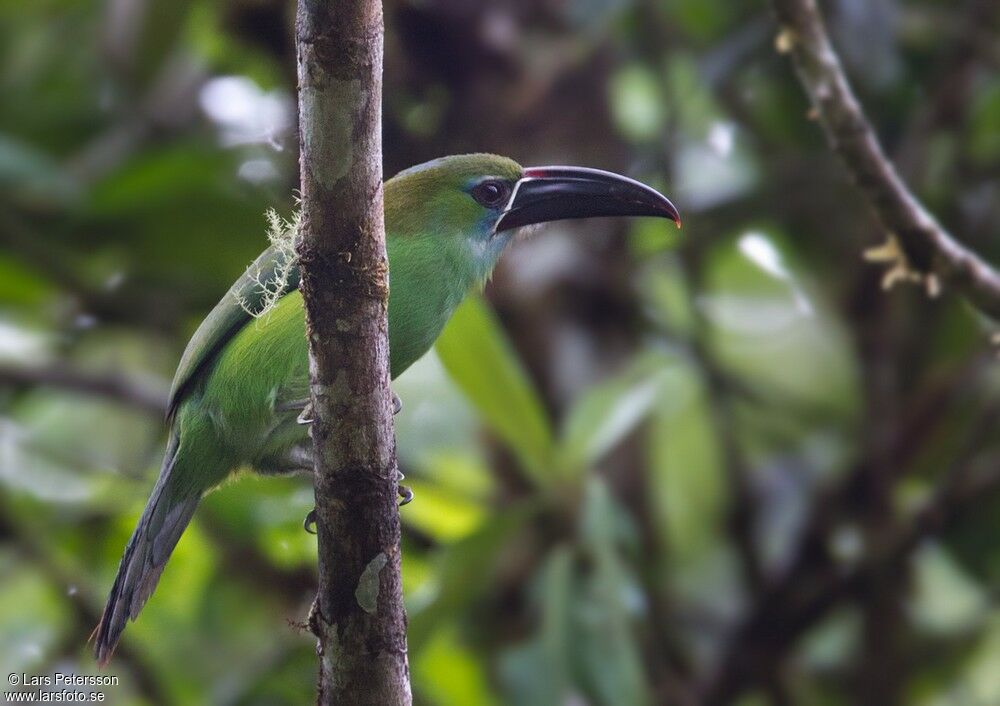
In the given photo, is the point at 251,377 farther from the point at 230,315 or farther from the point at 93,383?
the point at 93,383

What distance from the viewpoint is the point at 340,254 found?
1.52 meters

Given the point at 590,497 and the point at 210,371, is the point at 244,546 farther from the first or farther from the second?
the point at 210,371

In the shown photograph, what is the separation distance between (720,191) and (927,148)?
74 centimetres

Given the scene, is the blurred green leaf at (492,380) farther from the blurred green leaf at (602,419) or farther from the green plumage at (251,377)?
the green plumage at (251,377)

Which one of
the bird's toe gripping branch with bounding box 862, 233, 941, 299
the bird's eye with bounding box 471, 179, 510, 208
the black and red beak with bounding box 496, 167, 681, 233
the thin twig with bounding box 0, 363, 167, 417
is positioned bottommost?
the bird's toe gripping branch with bounding box 862, 233, 941, 299

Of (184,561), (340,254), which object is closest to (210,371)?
(340,254)

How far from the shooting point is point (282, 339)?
86.4 inches

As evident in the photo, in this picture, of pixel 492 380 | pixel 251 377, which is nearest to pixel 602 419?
pixel 492 380

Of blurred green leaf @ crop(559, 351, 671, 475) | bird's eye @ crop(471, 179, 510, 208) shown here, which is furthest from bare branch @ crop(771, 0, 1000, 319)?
blurred green leaf @ crop(559, 351, 671, 475)

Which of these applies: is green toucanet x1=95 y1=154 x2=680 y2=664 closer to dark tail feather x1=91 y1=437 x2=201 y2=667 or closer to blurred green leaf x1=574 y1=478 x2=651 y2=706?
dark tail feather x1=91 y1=437 x2=201 y2=667

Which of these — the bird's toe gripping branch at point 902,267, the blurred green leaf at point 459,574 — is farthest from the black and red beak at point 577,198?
the blurred green leaf at point 459,574

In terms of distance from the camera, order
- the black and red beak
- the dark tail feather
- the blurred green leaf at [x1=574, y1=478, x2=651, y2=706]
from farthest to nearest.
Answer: the blurred green leaf at [x1=574, y1=478, x2=651, y2=706]
the black and red beak
the dark tail feather

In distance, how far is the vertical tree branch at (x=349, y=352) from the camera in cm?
144

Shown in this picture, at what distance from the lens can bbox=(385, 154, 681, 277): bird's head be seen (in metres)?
2.45
